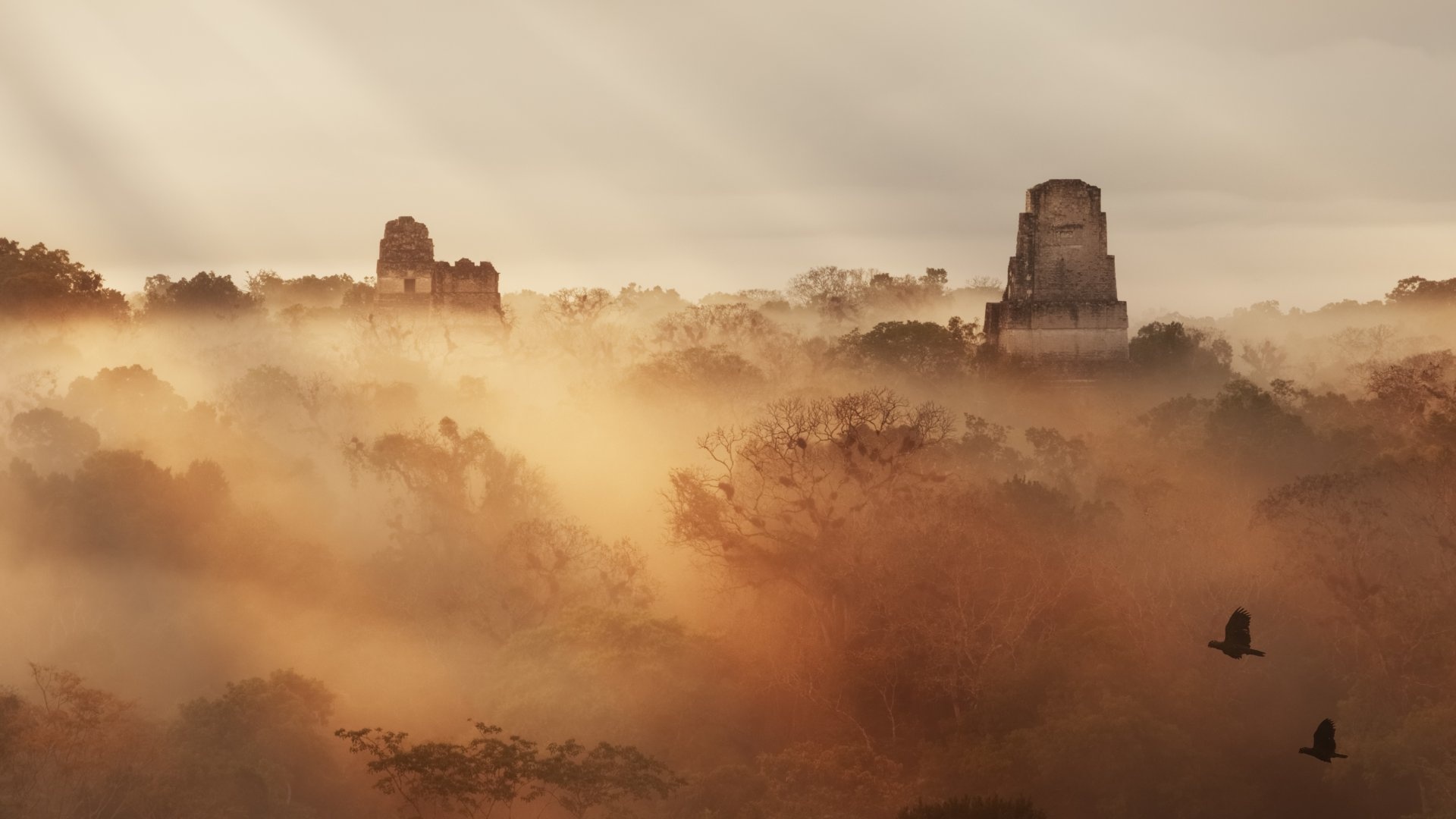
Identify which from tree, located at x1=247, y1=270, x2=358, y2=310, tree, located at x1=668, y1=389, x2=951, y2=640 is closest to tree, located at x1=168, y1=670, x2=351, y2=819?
tree, located at x1=668, y1=389, x2=951, y2=640

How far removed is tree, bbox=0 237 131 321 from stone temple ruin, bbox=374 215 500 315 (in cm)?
1136

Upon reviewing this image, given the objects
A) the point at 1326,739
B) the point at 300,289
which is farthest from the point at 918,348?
the point at 300,289

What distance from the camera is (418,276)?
42031 mm

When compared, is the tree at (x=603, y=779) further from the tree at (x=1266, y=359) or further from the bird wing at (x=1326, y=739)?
the tree at (x=1266, y=359)

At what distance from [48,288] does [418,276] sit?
42.3ft

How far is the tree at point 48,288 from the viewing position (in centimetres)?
4638

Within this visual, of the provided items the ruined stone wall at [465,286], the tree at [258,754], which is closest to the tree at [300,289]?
the ruined stone wall at [465,286]

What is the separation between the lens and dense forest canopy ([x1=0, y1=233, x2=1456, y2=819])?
71.6ft

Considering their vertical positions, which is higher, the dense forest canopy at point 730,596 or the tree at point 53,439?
the tree at point 53,439

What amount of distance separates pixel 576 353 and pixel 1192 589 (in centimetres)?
2702

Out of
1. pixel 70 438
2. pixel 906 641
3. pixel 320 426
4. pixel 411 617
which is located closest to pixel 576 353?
pixel 320 426

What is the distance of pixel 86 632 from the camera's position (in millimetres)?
30219

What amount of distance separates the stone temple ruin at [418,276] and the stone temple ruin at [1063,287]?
47.9ft

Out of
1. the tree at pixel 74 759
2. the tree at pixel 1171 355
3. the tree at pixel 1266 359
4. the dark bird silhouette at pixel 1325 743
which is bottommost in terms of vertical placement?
the tree at pixel 74 759
